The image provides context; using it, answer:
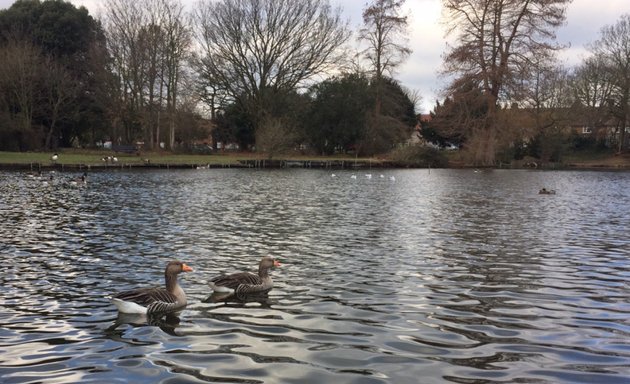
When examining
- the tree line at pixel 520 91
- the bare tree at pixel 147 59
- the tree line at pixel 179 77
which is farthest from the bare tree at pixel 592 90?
the bare tree at pixel 147 59

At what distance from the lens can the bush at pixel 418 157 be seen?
7175 centimetres

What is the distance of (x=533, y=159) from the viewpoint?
73812 millimetres

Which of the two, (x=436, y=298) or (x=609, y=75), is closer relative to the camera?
(x=436, y=298)

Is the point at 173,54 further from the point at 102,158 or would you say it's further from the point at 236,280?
the point at 236,280

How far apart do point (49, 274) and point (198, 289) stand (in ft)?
11.4

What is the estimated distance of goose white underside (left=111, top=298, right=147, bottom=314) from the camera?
334 inches

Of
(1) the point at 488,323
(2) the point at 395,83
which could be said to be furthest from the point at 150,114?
(1) the point at 488,323

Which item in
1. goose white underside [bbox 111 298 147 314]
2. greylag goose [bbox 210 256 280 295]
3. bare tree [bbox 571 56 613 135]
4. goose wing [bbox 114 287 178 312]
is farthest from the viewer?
bare tree [bbox 571 56 613 135]

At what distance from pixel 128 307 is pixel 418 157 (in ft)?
217

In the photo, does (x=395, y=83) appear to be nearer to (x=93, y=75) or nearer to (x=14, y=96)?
(x=93, y=75)

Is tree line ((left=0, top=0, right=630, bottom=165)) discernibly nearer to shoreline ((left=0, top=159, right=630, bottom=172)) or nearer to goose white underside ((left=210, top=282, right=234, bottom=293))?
shoreline ((left=0, top=159, right=630, bottom=172))

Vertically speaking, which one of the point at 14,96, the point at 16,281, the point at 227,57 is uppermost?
the point at 227,57

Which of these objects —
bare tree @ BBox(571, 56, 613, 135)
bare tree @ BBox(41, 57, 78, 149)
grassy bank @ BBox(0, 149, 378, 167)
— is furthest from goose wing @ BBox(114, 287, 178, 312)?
bare tree @ BBox(571, 56, 613, 135)

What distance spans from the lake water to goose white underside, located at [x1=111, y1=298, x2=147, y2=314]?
0.54ft
